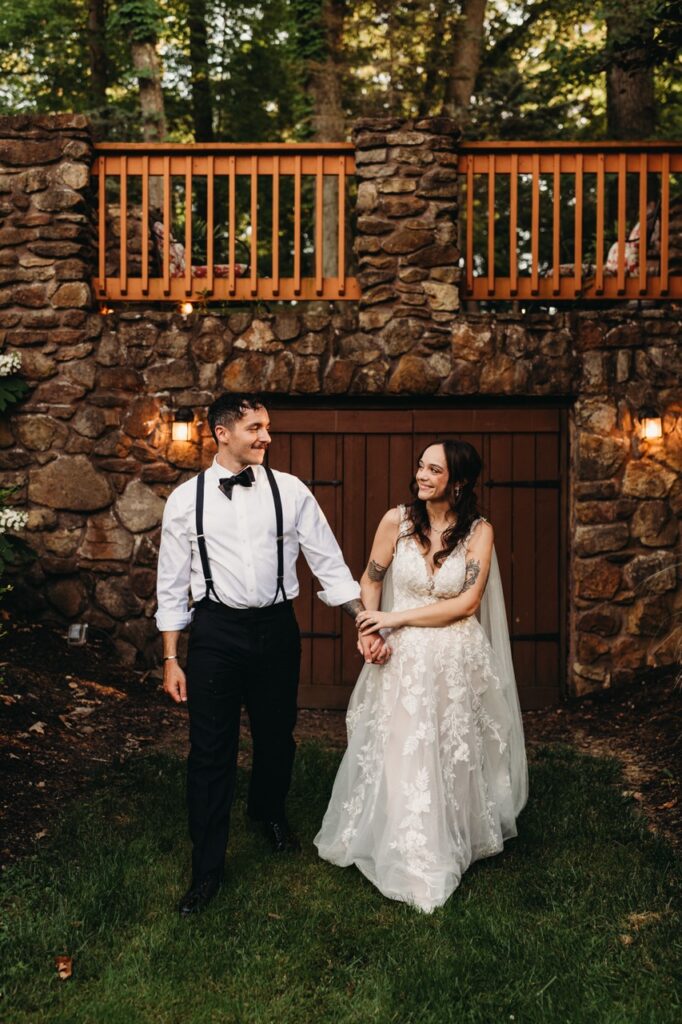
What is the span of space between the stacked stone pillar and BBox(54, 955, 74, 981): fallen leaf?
14.2ft

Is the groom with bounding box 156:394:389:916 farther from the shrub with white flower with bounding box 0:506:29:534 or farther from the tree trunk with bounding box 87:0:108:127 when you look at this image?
the tree trunk with bounding box 87:0:108:127

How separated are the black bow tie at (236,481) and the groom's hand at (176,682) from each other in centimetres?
69

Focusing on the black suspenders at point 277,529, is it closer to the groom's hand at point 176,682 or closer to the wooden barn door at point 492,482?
the groom's hand at point 176,682

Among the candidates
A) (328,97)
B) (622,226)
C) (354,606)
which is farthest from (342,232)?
(328,97)

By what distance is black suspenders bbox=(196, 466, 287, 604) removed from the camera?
3.55 meters

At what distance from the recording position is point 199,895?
3.36 meters

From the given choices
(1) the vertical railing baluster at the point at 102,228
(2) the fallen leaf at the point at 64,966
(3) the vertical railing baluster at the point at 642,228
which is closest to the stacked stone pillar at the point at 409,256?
(3) the vertical railing baluster at the point at 642,228

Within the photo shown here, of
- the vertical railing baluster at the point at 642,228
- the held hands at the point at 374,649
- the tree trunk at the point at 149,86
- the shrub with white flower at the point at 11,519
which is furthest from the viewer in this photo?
the tree trunk at the point at 149,86

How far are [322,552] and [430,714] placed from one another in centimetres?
78

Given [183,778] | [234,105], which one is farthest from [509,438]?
[234,105]

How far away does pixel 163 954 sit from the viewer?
3012mm

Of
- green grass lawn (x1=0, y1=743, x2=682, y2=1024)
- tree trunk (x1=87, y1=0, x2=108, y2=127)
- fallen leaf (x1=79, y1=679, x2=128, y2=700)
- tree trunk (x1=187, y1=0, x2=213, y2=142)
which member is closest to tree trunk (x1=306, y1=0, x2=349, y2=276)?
tree trunk (x1=187, y1=0, x2=213, y2=142)

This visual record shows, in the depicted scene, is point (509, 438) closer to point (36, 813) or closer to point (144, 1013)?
point (36, 813)

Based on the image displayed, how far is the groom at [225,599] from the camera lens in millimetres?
3449
